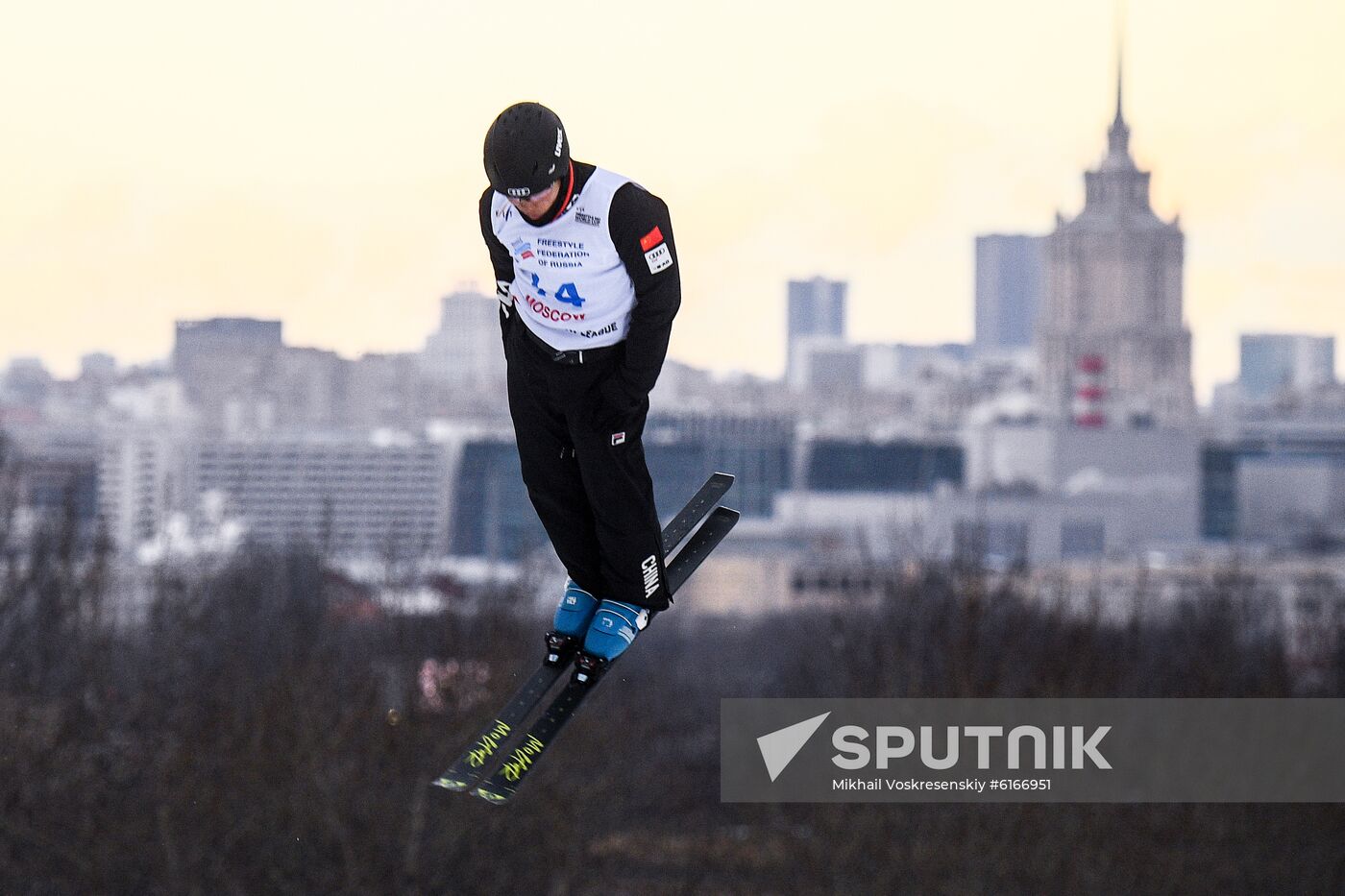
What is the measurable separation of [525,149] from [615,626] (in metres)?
2.41

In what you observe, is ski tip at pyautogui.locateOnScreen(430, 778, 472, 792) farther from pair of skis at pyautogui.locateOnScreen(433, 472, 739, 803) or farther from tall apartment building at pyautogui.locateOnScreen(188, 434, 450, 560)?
tall apartment building at pyautogui.locateOnScreen(188, 434, 450, 560)

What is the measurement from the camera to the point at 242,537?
332 ft

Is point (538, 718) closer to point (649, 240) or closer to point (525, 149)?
point (649, 240)

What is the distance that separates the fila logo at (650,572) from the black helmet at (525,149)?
1.93m

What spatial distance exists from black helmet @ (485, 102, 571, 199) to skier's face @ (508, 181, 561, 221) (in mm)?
156

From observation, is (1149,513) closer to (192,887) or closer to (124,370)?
(124,370)

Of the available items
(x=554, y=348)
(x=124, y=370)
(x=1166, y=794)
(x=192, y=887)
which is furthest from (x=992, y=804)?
(x=124, y=370)

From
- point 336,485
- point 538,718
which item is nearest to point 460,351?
point 336,485

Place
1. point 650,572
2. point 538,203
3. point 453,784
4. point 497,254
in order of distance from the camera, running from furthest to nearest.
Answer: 1. point 650,572
2. point 453,784
3. point 497,254
4. point 538,203

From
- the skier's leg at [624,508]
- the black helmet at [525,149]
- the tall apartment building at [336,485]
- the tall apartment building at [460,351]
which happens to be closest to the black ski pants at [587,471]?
the skier's leg at [624,508]

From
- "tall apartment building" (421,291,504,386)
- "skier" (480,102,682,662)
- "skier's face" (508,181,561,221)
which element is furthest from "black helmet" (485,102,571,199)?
"tall apartment building" (421,291,504,386)

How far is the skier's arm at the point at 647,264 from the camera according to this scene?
6.69 meters

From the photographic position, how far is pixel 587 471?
725 cm

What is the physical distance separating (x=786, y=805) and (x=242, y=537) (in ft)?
146
